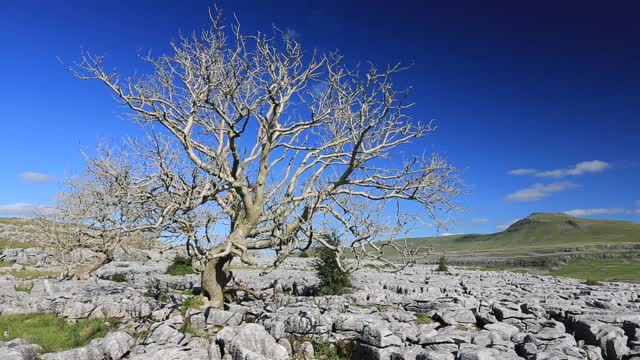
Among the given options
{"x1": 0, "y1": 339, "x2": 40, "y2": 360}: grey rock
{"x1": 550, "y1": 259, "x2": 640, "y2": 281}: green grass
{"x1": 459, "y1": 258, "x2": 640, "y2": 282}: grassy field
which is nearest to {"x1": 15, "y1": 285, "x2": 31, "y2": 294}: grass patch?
{"x1": 0, "y1": 339, "x2": 40, "y2": 360}: grey rock

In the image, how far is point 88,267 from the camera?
1303 inches

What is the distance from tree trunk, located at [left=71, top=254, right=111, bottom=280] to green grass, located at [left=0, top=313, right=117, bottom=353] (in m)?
11.7

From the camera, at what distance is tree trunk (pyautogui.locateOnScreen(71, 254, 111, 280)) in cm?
3256

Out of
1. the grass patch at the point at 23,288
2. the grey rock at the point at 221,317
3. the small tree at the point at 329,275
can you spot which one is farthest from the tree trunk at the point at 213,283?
the grass patch at the point at 23,288

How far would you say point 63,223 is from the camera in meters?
33.8

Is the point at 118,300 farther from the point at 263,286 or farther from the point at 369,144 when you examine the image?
the point at 369,144

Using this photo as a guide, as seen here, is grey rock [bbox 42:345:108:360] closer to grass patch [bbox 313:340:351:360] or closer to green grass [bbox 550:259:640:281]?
grass patch [bbox 313:340:351:360]

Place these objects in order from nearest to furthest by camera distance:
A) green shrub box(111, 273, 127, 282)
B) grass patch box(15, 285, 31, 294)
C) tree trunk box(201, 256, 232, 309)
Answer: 1. tree trunk box(201, 256, 232, 309)
2. grass patch box(15, 285, 31, 294)
3. green shrub box(111, 273, 127, 282)

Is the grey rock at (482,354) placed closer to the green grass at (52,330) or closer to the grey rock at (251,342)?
the grey rock at (251,342)

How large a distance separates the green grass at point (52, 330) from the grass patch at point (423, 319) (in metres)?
13.1

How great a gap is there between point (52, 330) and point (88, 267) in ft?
52.9

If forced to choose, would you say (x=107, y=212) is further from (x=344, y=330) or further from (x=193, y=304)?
(x=344, y=330)

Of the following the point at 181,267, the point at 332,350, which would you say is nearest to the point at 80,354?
the point at 332,350

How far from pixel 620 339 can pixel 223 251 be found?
14202mm
